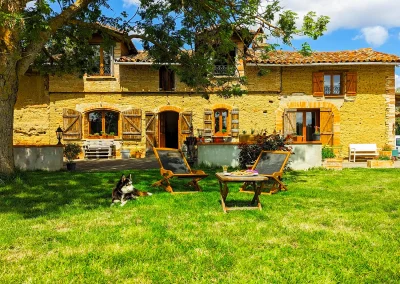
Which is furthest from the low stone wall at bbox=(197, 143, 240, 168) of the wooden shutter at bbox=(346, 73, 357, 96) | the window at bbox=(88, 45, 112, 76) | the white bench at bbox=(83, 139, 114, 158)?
the wooden shutter at bbox=(346, 73, 357, 96)

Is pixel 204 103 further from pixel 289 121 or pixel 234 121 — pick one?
pixel 289 121

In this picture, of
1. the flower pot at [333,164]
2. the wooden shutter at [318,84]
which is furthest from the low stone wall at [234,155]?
the wooden shutter at [318,84]

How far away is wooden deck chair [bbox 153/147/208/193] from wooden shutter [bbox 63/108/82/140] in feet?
30.1

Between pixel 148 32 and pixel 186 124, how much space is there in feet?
22.8

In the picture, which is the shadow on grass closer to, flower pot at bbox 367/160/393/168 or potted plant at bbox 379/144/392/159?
flower pot at bbox 367/160/393/168

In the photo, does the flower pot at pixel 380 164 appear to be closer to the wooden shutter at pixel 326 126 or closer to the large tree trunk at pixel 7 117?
the wooden shutter at pixel 326 126

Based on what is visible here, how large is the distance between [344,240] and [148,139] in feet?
40.9

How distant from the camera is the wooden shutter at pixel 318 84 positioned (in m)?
15.1

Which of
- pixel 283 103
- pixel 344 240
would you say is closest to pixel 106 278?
pixel 344 240

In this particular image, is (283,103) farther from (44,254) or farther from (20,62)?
(44,254)

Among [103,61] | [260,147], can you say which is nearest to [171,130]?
[103,61]

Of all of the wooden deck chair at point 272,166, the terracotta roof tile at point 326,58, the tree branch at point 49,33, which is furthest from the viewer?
the terracotta roof tile at point 326,58

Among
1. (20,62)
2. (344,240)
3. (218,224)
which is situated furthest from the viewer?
(20,62)

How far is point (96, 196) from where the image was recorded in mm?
6051
